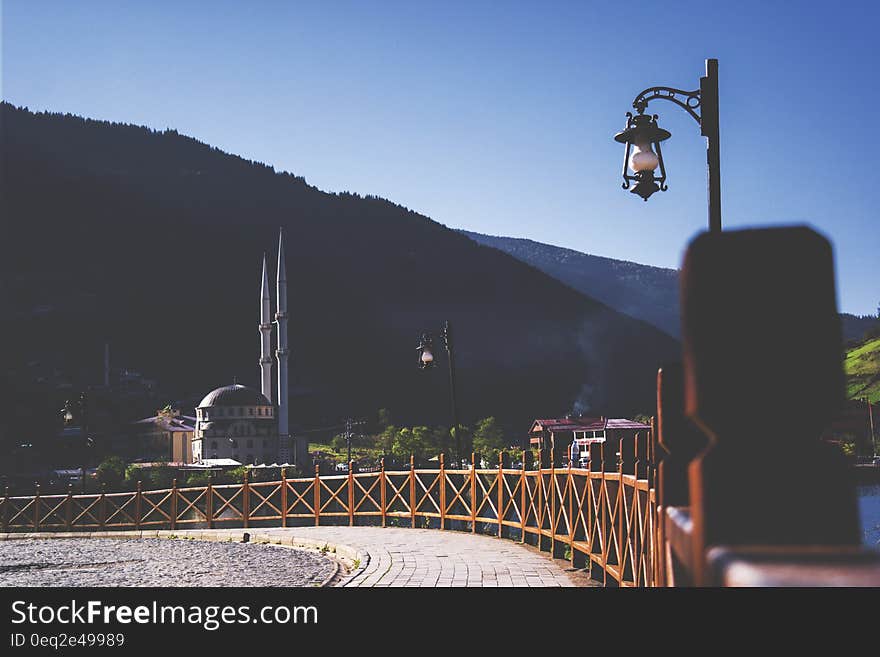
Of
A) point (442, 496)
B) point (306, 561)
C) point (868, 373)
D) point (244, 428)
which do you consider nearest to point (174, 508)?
point (442, 496)

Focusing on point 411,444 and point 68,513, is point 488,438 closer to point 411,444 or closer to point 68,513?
point 411,444

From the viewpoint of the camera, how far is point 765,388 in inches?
32.4

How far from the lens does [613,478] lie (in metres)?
7.98

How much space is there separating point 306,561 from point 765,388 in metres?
12.5

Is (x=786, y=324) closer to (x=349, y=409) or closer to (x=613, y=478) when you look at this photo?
(x=613, y=478)

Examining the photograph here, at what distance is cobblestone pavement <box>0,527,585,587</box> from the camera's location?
Answer: 357 inches

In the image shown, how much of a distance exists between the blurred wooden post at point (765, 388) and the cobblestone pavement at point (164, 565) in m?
9.48

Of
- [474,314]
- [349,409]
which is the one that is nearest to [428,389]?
[349,409]

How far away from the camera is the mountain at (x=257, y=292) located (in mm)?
129000

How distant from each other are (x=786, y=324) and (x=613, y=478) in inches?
292

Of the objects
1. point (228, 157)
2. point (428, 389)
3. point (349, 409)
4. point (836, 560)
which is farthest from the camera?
point (228, 157)

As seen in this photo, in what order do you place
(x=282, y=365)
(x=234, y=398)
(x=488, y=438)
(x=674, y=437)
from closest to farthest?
(x=674, y=437) < (x=282, y=365) < (x=488, y=438) < (x=234, y=398)

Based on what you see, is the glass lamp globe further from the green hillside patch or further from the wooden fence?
the green hillside patch

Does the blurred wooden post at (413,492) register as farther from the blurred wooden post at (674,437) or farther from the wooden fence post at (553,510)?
the blurred wooden post at (674,437)
